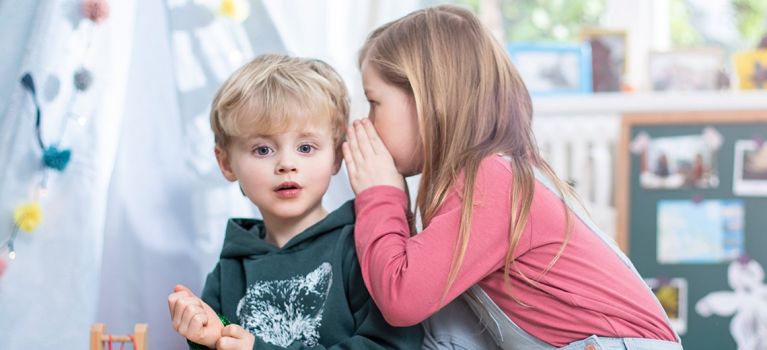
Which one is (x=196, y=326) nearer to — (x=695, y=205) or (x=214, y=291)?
(x=214, y=291)

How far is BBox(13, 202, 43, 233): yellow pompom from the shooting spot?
1374 mm

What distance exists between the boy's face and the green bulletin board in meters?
1.28

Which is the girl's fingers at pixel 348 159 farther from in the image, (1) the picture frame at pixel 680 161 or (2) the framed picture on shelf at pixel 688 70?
(2) the framed picture on shelf at pixel 688 70

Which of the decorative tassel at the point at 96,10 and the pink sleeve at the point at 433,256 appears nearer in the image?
the pink sleeve at the point at 433,256

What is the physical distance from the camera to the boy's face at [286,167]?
140 cm

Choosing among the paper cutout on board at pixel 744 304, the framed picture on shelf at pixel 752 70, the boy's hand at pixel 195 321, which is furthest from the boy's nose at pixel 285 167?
the framed picture on shelf at pixel 752 70

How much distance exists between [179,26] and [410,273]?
2.15ft

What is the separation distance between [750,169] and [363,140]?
141 cm

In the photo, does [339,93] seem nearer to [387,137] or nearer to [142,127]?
[387,137]

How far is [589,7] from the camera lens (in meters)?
2.90

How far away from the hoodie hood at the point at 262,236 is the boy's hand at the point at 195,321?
214 millimetres

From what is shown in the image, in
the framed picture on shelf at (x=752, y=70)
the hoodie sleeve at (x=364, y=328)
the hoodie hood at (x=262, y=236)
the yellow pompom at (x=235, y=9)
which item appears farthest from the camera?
the framed picture on shelf at (x=752, y=70)

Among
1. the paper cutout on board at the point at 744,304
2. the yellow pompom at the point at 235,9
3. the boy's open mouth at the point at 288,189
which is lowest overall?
the paper cutout on board at the point at 744,304

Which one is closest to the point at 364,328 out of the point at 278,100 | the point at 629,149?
the point at 278,100
